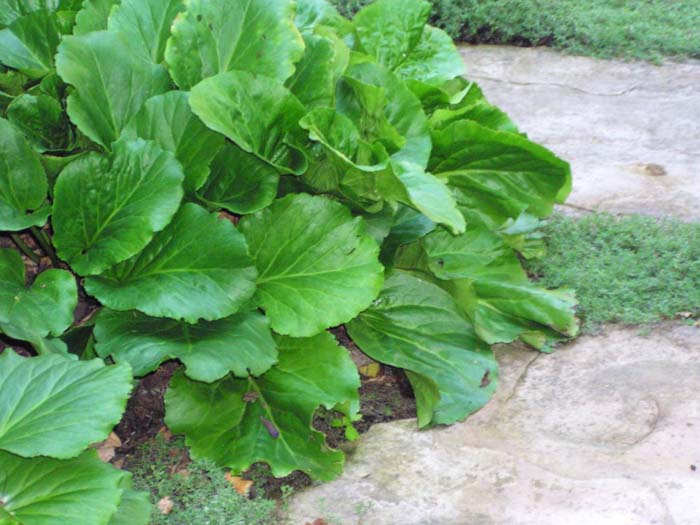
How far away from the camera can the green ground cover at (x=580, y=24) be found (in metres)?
5.84

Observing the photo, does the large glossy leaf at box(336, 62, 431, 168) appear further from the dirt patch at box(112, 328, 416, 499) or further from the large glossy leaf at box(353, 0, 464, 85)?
the dirt patch at box(112, 328, 416, 499)

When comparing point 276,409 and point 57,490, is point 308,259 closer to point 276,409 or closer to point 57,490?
point 276,409

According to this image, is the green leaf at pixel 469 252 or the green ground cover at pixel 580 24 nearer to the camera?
the green leaf at pixel 469 252

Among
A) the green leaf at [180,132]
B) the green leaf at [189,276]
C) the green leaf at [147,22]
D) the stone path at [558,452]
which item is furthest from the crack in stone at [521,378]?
the green leaf at [147,22]

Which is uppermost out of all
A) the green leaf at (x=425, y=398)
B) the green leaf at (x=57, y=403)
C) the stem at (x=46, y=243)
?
the green leaf at (x=57, y=403)

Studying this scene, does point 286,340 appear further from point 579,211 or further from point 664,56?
point 664,56

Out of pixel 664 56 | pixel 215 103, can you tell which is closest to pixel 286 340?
pixel 215 103

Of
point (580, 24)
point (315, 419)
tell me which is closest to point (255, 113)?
point (315, 419)

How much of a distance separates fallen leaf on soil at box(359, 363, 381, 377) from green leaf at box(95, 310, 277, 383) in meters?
0.57

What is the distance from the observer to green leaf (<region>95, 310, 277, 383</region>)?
2631 mm

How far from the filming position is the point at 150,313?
2.68 metres

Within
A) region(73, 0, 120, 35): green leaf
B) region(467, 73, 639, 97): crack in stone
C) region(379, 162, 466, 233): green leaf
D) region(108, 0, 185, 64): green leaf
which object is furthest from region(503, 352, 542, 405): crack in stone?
region(467, 73, 639, 97): crack in stone

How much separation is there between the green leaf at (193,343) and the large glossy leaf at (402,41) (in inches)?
52.5

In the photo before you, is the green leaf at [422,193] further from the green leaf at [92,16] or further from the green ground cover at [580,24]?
the green ground cover at [580,24]
